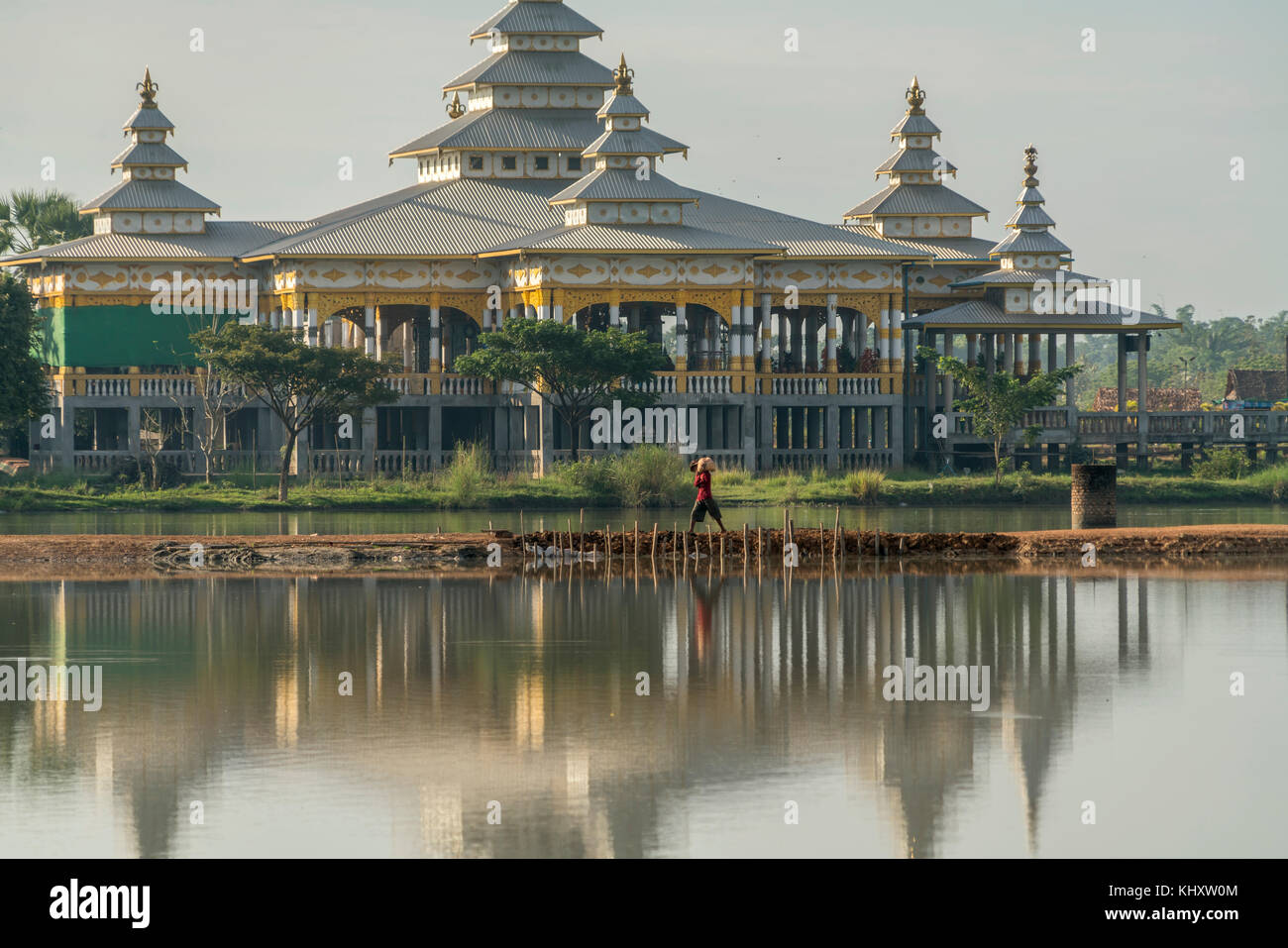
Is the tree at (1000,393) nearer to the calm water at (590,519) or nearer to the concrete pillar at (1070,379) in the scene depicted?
the concrete pillar at (1070,379)

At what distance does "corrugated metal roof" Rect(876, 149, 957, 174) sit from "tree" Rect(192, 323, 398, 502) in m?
23.2

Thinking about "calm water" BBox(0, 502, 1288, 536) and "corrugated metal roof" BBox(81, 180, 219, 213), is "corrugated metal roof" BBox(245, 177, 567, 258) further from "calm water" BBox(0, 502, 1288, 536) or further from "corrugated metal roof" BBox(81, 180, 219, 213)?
"calm water" BBox(0, 502, 1288, 536)

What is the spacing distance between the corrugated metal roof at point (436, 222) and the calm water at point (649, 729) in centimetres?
3493

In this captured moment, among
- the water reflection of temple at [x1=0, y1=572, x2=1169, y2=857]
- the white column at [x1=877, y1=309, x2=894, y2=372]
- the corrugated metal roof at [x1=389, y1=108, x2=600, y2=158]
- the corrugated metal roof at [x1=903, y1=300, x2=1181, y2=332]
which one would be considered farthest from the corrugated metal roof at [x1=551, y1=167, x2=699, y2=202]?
the water reflection of temple at [x1=0, y1=572, x2=1169, y2=857]

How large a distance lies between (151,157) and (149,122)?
1.15 meters

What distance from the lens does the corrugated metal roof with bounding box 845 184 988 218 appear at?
72.5 metres

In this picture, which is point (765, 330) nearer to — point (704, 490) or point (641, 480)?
point (641, 480)

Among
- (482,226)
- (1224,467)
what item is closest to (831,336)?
(482,226)

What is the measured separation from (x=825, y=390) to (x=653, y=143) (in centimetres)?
890

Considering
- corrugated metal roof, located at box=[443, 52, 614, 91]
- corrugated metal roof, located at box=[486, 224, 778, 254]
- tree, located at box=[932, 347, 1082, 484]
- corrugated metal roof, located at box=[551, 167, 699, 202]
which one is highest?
corrugated metal roof, located at box=[443, 52, 614, 91]

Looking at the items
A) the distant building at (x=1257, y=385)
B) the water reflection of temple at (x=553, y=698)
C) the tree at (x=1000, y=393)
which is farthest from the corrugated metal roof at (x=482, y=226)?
the distant building at (x=1257, y=385)

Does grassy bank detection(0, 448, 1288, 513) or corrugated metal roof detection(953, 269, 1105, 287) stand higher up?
corrugated metal roof detection(953, 269, 1105, 287)

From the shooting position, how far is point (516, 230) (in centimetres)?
6575

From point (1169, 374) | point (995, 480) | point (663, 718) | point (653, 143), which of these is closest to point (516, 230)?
point (653, 143)
